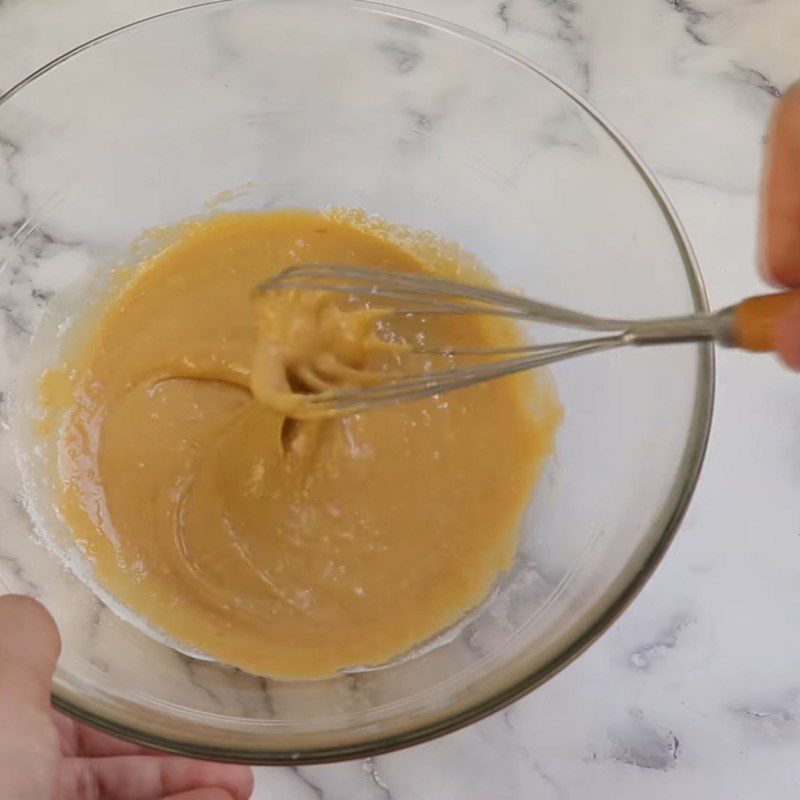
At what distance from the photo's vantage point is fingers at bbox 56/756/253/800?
1126 millimetres

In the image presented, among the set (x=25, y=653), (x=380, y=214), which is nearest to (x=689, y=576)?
(x=380, y=214)

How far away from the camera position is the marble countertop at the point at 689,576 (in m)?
1.14

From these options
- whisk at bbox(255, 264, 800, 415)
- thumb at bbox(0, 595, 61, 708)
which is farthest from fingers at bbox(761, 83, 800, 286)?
thumb at bbox(0, 595, 61, 708)

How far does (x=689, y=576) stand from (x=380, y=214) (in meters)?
0.70

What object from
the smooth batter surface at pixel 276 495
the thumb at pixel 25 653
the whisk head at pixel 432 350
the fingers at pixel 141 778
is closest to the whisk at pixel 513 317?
the whisk head at pixel 432 350

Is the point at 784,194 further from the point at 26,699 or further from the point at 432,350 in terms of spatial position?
the point at 26,699

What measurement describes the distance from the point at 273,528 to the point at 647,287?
1.88 feet

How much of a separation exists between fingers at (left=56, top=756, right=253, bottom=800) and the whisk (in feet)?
1.67

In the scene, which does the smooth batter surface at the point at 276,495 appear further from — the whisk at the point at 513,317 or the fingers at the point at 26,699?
the fingers at the point at 26,699

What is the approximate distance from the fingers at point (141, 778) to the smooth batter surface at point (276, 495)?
0.16 m

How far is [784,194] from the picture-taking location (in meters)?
0.98

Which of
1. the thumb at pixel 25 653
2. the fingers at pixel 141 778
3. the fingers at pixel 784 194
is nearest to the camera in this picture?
the thumb at pixel 25 653

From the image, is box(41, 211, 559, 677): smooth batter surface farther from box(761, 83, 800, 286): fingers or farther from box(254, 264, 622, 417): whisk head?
box(761, 83, 800, 286): fingers

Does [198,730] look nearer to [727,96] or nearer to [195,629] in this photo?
[195,629]
